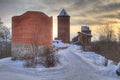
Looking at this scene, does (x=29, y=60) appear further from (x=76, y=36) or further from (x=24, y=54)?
(x=76, y=36)

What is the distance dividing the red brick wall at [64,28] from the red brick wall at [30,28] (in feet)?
182

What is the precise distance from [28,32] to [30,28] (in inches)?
20.6

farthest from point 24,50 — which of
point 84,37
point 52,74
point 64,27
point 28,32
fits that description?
point 64,27

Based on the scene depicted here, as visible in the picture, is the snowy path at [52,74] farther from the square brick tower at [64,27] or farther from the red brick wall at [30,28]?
the square brick tower at [64,27]

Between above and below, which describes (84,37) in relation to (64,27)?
below

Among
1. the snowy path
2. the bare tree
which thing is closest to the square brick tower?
the bare tree

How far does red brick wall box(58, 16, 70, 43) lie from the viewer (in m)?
89.8

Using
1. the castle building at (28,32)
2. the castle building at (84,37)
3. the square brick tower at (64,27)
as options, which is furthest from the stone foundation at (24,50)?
the square brick tower at (64,27)

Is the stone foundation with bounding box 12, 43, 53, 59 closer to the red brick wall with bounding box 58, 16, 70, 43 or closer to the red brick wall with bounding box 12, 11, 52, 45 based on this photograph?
the red brick wall with bounding box 12, 11, 52, 45

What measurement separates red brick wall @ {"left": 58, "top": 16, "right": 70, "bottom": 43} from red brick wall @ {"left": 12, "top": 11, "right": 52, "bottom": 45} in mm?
55485

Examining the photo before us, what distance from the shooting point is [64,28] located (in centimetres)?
9194

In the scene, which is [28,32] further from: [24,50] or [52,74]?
[52,74]

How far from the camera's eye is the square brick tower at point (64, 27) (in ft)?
295

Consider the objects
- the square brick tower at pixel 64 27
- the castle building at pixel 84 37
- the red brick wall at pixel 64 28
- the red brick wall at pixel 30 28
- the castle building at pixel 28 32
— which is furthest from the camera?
the square brick tower at pixel 64 27
